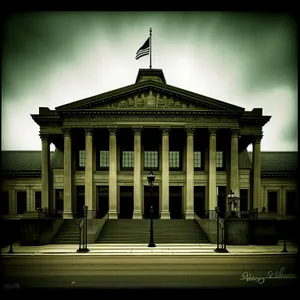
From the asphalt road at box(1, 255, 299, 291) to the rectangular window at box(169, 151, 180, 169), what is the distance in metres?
23.0

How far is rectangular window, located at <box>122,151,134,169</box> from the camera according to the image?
4206 centimetres

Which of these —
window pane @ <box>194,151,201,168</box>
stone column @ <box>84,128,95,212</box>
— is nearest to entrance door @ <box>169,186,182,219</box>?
window pane @ <box>194,151,201,168</box>

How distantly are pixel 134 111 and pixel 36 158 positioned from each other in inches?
1134

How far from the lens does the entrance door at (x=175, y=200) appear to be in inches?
1660

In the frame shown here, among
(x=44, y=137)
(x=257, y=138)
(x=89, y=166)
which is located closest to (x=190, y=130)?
(x=257, y=138)

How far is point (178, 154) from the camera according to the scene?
42781mm

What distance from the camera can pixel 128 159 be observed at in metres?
42.2

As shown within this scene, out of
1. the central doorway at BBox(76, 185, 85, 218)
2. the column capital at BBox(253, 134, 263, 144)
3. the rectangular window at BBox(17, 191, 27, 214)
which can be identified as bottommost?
the rectangular window at BBox(17, 191, 27, 214)

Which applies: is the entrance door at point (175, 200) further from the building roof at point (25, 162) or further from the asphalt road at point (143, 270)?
the building roof at point (25, 162)

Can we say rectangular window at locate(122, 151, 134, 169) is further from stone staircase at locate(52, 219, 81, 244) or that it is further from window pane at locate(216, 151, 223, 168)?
stone staircase at locate(52, 219, 81, 244)

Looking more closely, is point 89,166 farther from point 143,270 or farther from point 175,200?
point 143,270

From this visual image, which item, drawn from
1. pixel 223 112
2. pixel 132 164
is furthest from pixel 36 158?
pixel 223 112

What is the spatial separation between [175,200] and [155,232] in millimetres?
11942
